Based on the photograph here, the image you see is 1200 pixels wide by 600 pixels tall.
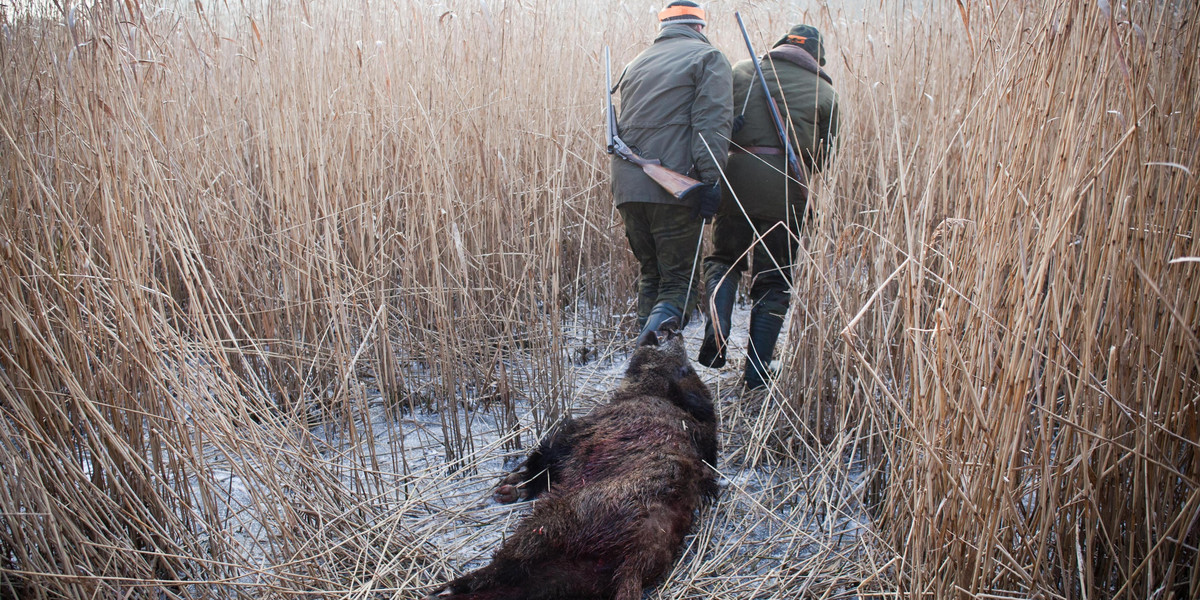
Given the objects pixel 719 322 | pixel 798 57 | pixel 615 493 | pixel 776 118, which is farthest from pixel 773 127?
pixel 615 493

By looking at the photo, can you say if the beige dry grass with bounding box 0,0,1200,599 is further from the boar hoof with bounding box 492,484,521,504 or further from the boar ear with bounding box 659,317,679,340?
the boar ear with bounding box 659,317,679,340

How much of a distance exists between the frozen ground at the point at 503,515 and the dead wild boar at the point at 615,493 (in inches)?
4.8

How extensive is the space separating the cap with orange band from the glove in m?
0.76

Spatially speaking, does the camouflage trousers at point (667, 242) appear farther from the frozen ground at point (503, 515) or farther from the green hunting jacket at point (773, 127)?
the frozen ground at point (503, 515)

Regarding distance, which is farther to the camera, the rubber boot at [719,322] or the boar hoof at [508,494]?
the rubber boot at [719,322]

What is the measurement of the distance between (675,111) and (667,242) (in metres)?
0.57

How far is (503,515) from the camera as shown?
2053mm

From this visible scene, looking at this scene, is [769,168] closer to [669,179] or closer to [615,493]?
[669,179]

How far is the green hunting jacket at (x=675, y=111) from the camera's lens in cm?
280

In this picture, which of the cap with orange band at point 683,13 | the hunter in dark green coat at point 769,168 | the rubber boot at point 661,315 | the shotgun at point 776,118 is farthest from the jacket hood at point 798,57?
the rubber boot at point 661,315

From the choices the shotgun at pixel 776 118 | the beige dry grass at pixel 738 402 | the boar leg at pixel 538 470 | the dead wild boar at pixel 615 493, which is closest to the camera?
the beige dry grass at pixel 738 402

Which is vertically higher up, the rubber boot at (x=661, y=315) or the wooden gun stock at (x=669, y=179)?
the wooden gun stock at (x=669, y=179)

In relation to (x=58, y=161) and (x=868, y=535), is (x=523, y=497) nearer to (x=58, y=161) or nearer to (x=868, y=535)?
(x=868, y=535)

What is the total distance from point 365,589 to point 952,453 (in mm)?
1301
